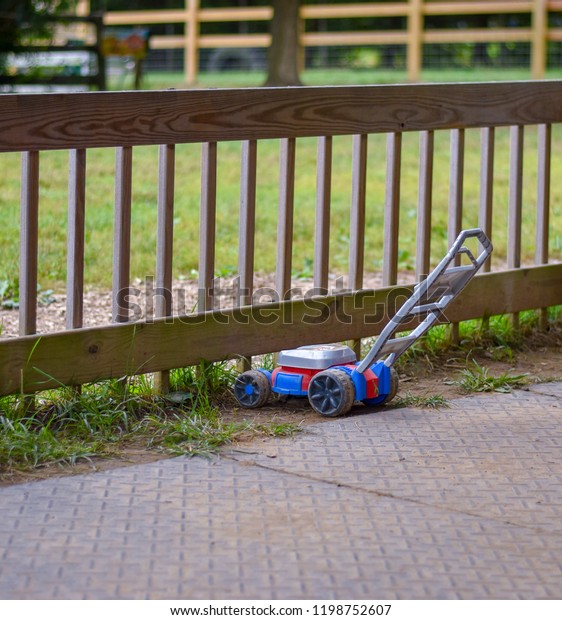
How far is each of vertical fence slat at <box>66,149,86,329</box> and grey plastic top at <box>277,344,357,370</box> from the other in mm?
748

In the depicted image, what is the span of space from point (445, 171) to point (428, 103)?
6.30 m

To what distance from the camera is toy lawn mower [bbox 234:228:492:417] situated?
376cm

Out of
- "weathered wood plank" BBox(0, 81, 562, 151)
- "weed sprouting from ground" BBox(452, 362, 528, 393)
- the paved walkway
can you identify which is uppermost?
"weathered wood plank" BBox(0, 81, 562, 151)

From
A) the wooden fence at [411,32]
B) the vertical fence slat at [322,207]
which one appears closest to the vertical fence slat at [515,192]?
the vertical fence slat at [322,207]

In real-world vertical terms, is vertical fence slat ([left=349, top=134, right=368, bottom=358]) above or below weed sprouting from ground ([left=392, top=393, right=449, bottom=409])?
above

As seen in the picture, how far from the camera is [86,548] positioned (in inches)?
104

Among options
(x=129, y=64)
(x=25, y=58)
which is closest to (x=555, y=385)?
(x=25, y=58)

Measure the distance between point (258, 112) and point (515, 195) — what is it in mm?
1493

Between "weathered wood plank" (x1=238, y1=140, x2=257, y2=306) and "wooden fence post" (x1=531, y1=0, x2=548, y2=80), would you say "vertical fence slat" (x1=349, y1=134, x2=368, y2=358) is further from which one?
"wooden fence post" (x1=531, y1=0, x2=548, y2=80)

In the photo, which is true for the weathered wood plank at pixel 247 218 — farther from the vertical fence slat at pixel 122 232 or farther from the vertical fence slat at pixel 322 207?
the vertical fence slat at pixel 122 232

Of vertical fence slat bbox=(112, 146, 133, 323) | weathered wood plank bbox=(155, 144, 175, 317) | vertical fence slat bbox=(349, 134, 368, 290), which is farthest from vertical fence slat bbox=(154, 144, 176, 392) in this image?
vertical fence slat bbox=(349, 134, 368, 290)

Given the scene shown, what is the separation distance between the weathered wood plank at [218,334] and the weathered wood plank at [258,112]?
647 mm

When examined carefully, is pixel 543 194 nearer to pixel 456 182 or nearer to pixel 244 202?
pixel 456 182
